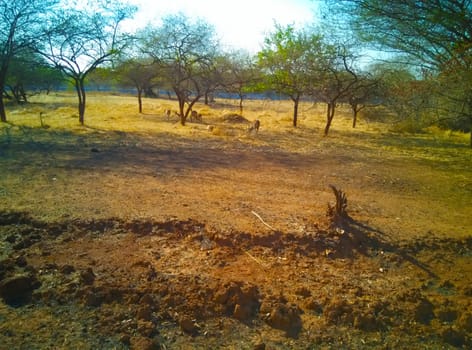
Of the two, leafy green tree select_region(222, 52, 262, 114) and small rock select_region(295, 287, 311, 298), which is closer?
small rock select_region(295, 287, 311, 298)

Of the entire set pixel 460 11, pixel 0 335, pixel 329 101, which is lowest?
pixel 0 335

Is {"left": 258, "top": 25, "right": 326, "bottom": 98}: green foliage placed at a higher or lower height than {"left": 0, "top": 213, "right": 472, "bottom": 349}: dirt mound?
higher

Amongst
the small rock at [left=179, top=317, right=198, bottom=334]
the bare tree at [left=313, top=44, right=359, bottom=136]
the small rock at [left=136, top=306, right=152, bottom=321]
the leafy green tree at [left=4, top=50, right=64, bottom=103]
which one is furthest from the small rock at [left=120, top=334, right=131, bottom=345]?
the leafy green tree at [left=4, top=50, right=64, bottom=103]

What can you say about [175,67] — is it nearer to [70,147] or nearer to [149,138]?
[149,138]

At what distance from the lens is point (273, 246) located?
437cm

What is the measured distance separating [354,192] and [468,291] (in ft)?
11.4

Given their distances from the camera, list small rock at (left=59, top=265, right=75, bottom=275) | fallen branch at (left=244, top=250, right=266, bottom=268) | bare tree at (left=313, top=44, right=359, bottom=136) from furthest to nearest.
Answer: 1. bare tree at (left=313, top=44, right=359, bottom=136)
2. fallen branch at (left=244, top=250, right=266, bottom=268)
3. small rock at (left=59, top=265, right=75, bottom=275)

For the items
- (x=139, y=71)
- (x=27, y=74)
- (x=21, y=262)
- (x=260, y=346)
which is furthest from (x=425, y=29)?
(x=27, y=74)

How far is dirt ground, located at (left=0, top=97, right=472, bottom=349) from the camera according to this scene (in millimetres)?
2973

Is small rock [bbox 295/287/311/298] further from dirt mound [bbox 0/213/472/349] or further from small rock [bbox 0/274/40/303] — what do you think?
small rock [bbox 0/274/40/303]

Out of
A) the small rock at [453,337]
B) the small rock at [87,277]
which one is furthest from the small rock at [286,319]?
the small rock at [87,277]

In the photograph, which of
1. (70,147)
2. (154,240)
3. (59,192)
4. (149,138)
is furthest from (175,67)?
(154,240)

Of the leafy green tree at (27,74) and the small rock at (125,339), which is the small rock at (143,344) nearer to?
the small rock at (125,339)

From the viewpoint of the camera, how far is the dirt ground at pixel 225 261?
2.97m
